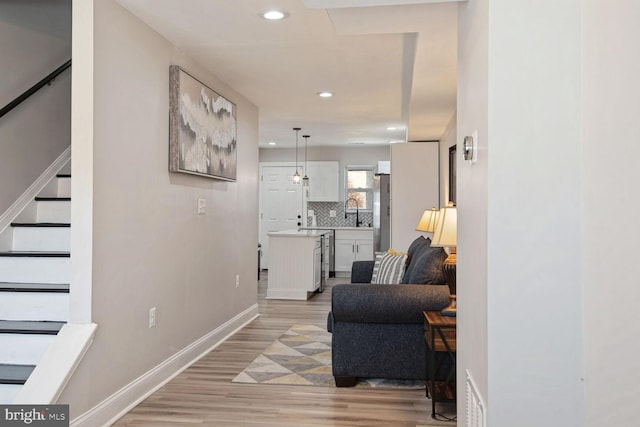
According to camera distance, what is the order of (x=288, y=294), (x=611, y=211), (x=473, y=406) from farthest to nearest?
(x=288, y=294), (x=473, y=406), (x=611, y=211)

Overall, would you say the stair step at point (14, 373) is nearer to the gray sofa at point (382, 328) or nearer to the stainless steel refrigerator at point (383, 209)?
the gray sofa at point (382, 328)

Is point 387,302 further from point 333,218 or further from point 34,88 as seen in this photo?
point 333,218

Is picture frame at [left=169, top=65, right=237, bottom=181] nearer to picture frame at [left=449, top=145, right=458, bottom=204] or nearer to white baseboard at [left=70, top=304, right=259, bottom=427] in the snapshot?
white baseboard at [left=70, top=304, right=259, bottom=427]

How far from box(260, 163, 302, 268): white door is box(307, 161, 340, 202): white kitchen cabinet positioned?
285 millimetres

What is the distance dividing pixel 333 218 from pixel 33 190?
678 cm

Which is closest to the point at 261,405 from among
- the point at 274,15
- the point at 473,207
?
the point at 473,207

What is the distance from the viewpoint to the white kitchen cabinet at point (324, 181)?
32.7 ft

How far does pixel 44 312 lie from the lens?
9.92 ft

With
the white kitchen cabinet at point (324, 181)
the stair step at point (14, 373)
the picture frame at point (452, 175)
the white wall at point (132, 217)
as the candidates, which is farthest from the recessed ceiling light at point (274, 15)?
the white kitchen cabinet at point (324, 181)

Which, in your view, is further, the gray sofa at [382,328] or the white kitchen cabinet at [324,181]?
the white kitchen cabinet at [324,181]

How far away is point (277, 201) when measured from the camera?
33.4 feet

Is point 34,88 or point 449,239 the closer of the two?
point 449,239

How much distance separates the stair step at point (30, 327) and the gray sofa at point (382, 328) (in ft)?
5.51

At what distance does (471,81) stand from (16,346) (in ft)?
8.85
